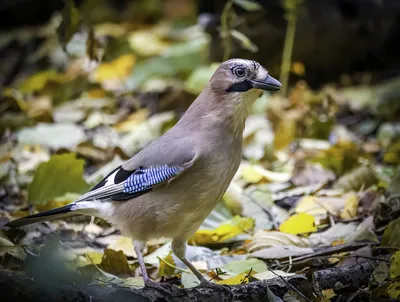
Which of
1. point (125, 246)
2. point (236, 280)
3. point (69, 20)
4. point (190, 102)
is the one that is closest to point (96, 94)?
point (190, 102)

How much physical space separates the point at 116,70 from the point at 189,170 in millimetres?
3653

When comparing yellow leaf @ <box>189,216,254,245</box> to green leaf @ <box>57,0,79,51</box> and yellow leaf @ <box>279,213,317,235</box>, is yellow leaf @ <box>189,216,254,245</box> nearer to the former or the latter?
yellow leaf @ <box>279,213,317,235</box>

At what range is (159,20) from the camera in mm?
8930

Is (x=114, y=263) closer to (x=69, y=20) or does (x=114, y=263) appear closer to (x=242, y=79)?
(x=242, y=79)

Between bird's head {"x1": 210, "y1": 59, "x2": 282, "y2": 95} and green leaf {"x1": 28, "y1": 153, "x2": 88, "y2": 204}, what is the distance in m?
1.32

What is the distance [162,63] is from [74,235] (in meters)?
3.41

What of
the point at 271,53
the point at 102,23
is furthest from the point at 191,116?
the point at 102,23

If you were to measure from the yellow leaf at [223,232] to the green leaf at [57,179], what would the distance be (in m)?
0.82

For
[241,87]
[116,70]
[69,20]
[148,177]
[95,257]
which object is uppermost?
[69,20]

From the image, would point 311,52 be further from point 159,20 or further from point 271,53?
point 159,20

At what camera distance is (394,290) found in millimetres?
2727

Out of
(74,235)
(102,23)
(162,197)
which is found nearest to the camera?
(162,197)

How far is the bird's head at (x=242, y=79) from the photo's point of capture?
3008mm

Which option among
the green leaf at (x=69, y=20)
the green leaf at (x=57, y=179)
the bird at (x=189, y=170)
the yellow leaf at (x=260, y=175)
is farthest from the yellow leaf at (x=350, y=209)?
the green leaf at (x=69, y=20)
